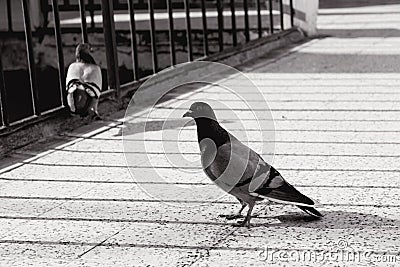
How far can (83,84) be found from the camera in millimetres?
5840

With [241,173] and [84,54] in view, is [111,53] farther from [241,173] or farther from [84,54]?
[241,173]

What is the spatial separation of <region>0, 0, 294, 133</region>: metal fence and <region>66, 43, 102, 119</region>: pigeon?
0.58ft

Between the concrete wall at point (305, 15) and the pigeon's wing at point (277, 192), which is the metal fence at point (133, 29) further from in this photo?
the pigeon's wing at point (277, 192)

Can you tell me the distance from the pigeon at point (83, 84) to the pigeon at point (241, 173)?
218cm

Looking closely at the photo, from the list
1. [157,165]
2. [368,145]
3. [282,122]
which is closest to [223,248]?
[157,165]

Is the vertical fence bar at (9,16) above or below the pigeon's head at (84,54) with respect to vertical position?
below

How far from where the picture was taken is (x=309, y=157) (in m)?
5.09

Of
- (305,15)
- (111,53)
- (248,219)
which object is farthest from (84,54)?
(305,15)

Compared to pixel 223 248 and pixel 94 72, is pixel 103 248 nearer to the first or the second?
pixel 223 248

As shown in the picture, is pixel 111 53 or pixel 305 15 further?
pixel 305 15

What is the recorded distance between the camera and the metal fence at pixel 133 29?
5.77 metres

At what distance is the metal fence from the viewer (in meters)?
5.77

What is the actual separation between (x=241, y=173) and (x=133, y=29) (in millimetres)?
3400

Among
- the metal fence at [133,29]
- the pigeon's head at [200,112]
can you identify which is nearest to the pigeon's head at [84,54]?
the metal fence at [133,29]
